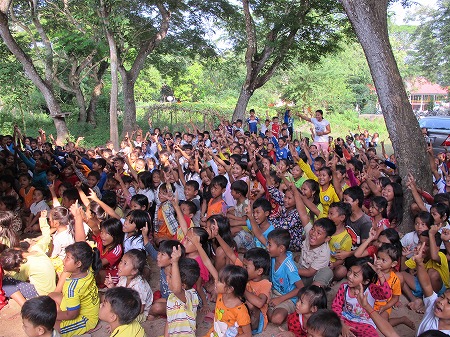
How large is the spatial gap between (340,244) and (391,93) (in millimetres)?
2346

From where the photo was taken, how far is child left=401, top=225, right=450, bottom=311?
3551 millimetres

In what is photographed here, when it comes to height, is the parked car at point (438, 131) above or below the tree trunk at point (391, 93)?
below

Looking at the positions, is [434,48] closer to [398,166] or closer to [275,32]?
[275,32]

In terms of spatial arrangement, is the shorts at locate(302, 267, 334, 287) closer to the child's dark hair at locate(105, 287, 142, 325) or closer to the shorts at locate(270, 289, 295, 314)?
the shorts at locate(270, 289, 295, 314)

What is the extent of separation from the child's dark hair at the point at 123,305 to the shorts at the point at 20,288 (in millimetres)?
1320

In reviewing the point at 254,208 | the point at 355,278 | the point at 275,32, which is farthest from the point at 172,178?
the point at 275,32

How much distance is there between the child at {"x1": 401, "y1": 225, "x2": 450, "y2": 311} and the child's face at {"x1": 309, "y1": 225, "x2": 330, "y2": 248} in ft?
2.81

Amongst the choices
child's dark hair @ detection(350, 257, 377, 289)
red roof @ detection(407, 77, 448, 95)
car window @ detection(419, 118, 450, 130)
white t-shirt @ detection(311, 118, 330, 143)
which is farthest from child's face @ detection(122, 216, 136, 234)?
red roof @ detection(407, 77, 448, 95)

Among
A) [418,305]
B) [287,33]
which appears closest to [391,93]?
[418,305]

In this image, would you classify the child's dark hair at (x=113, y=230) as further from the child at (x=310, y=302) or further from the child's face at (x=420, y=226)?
the child's face at (x=420, y=226)

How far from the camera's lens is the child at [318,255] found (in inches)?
145

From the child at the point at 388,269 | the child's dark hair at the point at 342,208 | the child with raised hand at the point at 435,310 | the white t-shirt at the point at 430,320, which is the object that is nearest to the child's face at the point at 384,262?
the child at the point at 388,269

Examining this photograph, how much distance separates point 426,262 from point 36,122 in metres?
20.4

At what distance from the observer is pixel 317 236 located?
3680mm
